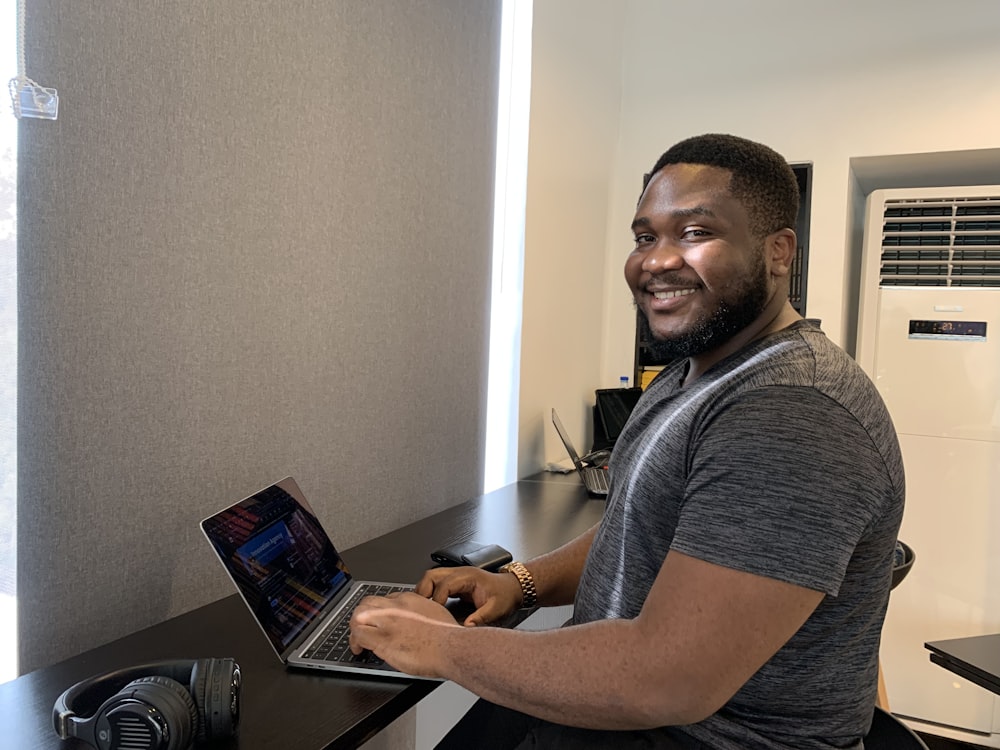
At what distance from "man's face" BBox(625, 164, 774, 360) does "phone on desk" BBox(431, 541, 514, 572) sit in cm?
63

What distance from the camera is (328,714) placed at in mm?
1030

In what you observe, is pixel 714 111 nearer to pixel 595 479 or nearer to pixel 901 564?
pixel 595 479

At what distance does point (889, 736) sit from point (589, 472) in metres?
1.50

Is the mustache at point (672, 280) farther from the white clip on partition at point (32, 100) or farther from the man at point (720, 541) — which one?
the white clip on partition at point (32, 100)

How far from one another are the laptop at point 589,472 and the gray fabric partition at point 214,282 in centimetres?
55

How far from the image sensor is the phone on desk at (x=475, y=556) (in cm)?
155

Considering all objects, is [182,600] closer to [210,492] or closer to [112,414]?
[210,492]

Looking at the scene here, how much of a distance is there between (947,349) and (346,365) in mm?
2173

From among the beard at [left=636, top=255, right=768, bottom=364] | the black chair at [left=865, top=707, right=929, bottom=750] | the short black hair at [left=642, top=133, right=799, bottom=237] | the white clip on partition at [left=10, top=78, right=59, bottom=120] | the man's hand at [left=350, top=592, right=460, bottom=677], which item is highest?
the white clip on partition at [left=10, top=78, right=59, bottom=120]

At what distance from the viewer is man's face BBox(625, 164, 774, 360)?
1086mm

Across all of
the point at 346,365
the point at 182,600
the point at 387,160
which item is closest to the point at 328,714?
the point at 182,600

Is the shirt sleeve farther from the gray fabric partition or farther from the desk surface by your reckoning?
the gray fabric partition

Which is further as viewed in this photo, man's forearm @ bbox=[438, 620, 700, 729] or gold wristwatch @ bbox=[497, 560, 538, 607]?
gold wristwatch @ bbox=[497, 560, 538, 607]

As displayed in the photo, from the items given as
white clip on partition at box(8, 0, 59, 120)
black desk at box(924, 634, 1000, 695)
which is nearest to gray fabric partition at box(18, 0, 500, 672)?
white clip on partition at box(8, 0, 59, 120)
